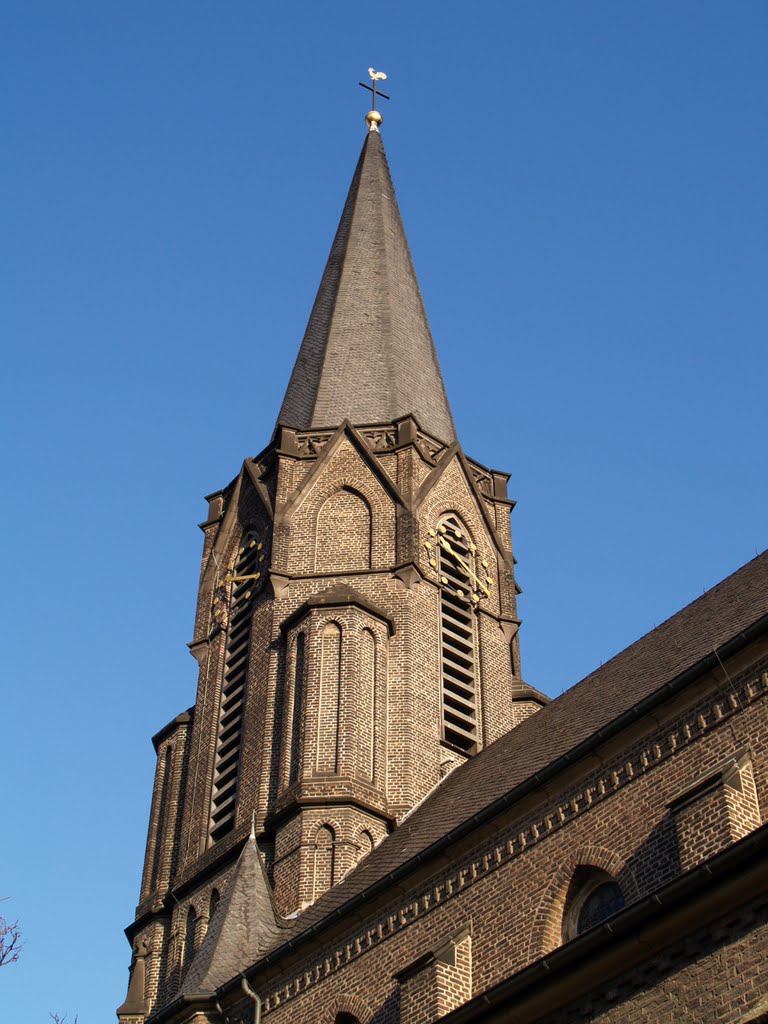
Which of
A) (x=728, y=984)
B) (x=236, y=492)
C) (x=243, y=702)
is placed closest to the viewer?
(x=728, y=984)

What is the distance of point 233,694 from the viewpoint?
3272cm

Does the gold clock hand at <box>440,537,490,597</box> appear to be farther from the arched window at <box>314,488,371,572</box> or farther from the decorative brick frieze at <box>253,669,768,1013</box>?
the decorative brick frieze at <box>253,669,768,1013</box>

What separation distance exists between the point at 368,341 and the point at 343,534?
6809 millimetres

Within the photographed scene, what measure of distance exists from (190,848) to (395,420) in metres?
10.4

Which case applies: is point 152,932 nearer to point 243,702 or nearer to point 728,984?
point 243,702

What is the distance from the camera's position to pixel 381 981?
2080 cm

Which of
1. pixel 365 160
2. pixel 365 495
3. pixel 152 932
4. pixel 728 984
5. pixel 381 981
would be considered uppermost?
pixel 365 160

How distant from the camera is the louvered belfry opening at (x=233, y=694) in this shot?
101 ft

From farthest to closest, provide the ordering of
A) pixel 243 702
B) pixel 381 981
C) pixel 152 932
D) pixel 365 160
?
pixel 365 160, pixel 243 702, pixel 152 932, pixel 381 981

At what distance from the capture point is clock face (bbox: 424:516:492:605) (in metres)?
33.7

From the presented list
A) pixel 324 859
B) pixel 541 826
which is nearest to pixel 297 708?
pixel 324 859

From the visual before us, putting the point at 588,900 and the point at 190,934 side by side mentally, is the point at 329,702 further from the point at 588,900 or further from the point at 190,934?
the point at 588,900

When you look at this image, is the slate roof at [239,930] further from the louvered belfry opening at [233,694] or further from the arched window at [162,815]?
the arched window at [162,815]

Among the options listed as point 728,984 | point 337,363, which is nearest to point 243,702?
point 337,363
